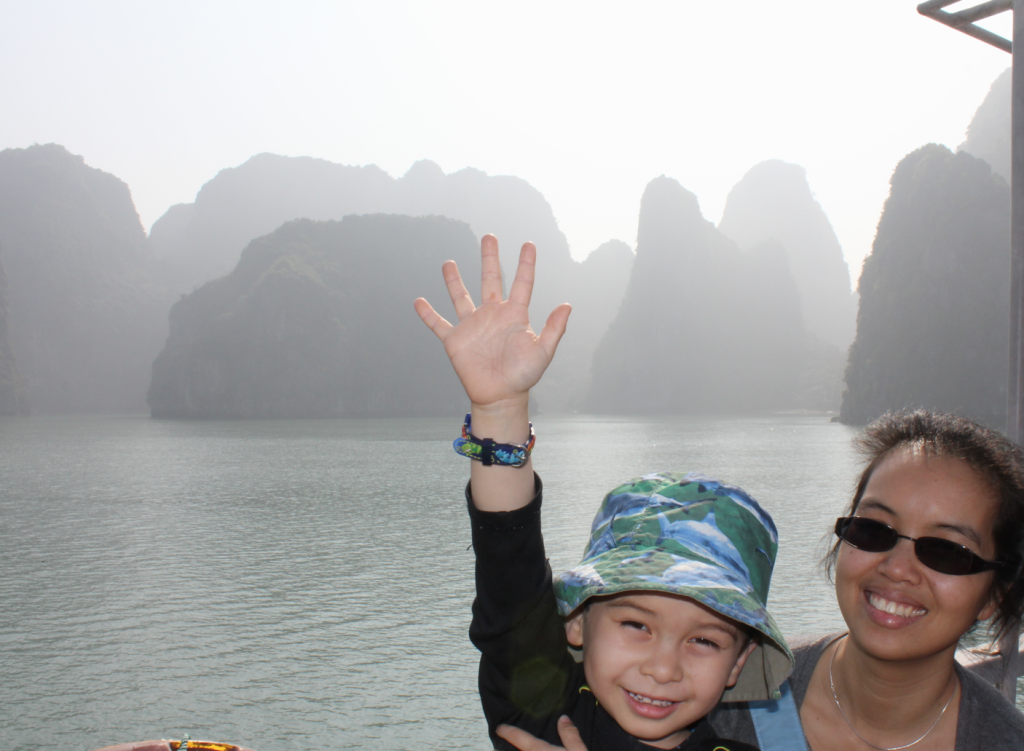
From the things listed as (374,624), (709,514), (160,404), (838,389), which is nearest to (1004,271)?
(838,389)

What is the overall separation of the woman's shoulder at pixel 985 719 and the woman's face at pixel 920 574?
0.13 m

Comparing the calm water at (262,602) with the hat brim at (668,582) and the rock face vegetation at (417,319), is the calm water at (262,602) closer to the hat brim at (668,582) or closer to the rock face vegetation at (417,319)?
the hat brim at (668,582)

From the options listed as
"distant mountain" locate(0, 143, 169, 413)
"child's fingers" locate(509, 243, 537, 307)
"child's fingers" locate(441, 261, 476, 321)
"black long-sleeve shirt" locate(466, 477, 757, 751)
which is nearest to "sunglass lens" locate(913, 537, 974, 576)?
"black long-sleeve shirt" locate(466, 477, 757, 751)

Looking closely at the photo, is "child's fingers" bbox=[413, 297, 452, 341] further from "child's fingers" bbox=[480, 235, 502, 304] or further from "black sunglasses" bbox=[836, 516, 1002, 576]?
"black sunglasses" bbox=[836, 516, 1002, 576]

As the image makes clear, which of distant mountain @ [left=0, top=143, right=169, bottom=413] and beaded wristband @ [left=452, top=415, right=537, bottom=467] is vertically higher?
distant mountain @ [left=0, top=143, right=169, bottom=413]

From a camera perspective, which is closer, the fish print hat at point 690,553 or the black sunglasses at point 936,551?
the fish print hat at point 690,553

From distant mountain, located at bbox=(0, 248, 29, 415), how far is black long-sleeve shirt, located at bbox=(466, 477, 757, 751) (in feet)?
414

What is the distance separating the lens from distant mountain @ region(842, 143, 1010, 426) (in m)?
74.9

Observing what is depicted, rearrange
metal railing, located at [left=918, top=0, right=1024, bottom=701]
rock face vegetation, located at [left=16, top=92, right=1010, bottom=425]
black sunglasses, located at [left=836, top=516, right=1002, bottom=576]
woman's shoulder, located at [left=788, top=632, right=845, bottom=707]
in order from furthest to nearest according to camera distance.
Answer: rock face vegetation, located at [left=16, top=92, right=1010, bottom=425], metal railing, located at [left=918, top=0, right=1024, bottom=701], woman's shoulder, located at [left=788, top=632, right=845, bottom=707], black sunglasses, located at [left=836, top=516, right=1002, bottom=576]

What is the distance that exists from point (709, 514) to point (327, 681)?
919 cm

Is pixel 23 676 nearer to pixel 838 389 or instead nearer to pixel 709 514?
pixel 709 514

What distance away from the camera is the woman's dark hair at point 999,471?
1671 millimetres

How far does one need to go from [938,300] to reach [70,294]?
154245 millimetres

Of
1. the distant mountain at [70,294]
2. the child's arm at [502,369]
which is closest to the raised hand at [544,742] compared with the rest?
the child's arm at [502,369]
